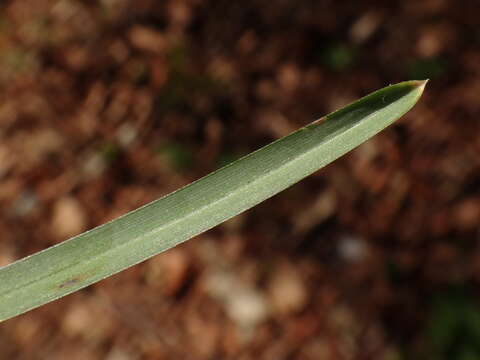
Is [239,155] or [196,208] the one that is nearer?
[196,208]

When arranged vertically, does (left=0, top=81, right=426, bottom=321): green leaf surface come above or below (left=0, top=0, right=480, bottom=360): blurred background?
above

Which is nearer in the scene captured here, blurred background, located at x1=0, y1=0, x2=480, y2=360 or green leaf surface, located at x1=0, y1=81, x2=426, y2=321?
green leaf surface, located at x1=0, y1=81, x2=426, y2=321

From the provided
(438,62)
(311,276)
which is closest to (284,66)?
(438,62)

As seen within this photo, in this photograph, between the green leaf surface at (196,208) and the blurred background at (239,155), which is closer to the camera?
the green leaf surface at (196,208)

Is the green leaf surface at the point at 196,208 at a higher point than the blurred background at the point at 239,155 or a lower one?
higher

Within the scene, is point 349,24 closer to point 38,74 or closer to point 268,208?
point 268,208
